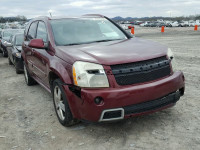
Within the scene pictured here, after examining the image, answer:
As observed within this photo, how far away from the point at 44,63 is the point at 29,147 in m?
1.61

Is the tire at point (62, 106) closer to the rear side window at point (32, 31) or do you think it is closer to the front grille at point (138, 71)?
the front grille at point (138, 71)

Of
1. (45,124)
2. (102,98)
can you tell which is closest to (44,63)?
(45,124)

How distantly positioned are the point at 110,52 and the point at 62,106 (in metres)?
1.15

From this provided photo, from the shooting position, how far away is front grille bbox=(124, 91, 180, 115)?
3090 millimetres

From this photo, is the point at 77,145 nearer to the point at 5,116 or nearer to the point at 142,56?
the point at 142,56

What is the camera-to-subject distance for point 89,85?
305 cm

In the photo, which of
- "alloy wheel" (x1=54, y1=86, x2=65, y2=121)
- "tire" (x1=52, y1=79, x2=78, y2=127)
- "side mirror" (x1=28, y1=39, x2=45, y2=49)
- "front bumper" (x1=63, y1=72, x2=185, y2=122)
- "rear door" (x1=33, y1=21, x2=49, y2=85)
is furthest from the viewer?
"rear door" (x1=33, y1=21, x2=49, y2=85)

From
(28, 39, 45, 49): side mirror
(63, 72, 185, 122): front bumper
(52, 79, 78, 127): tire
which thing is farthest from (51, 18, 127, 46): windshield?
(63, 72, 185, 122): front bumper

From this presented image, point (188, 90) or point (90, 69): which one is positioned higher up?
point (90, 69)

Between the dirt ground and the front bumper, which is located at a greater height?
the front bumper

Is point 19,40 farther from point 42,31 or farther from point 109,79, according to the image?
point 109,79

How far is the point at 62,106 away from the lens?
366cm

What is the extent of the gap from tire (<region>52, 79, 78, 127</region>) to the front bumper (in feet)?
0.60

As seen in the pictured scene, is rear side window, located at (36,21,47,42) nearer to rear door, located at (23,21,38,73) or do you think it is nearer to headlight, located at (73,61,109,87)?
rear door, located at (23,21,38,73)
